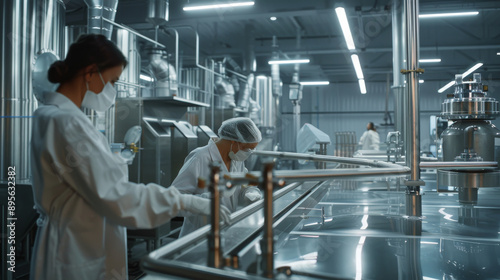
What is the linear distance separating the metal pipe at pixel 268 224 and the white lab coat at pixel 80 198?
0.35m

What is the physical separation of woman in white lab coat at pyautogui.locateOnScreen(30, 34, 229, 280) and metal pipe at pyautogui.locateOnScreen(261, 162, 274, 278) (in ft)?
1.05

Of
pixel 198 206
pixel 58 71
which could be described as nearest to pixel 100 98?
pixel 58 71

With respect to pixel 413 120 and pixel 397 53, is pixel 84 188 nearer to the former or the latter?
pixel 413 120

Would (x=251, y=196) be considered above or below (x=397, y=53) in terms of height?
below

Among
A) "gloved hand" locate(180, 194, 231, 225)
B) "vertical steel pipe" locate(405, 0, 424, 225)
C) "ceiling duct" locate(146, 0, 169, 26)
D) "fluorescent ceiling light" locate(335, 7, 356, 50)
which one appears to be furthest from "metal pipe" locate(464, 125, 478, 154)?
"ceiling duct" locate(146, 0, 169, 26)

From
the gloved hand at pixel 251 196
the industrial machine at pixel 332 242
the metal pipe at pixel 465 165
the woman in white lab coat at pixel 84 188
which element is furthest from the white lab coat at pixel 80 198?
the metal pipe at pixel 465 165

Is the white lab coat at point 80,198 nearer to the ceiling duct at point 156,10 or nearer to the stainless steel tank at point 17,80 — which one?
the stainless steel tank at point 17,80

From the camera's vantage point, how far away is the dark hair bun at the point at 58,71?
1158 millimetres

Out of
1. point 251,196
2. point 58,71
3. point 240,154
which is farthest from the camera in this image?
point 240,154

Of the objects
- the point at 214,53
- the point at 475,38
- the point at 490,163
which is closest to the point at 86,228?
the point at 490,163

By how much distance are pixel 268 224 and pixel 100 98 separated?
2.52 feet

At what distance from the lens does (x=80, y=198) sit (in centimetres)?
111

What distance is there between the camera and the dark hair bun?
1.16 m

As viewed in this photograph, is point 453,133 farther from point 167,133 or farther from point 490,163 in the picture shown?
point 167,133
